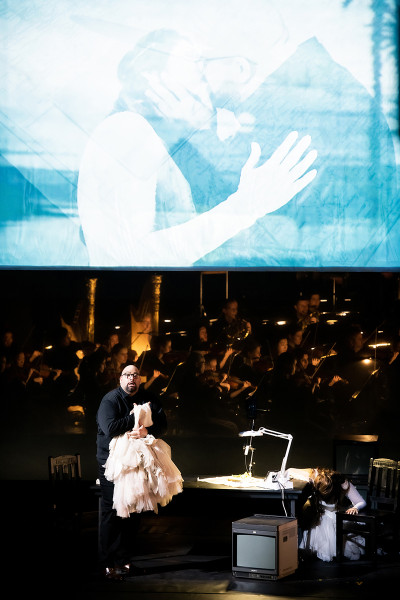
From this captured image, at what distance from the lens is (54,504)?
561 cm

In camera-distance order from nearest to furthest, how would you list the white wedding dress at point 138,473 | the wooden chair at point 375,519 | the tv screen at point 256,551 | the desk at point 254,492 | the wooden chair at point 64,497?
the white wedding dress at point 138,473
the tv screen at point 256,551
the desk at point 254,492
the wooden chair at point 375,519
the wooden chair at point 64,497

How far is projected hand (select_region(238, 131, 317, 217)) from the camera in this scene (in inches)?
240

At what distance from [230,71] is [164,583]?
3579 millimetres

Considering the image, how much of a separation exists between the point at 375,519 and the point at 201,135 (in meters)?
2.93

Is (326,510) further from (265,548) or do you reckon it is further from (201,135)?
(201,135)

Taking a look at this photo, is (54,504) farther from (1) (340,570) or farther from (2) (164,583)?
(1) (340,570)

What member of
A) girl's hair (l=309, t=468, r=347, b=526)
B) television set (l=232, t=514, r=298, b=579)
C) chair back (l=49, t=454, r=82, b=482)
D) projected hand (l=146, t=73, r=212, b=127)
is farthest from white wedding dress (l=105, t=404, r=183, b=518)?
projected hand (l=146, t=73, r=212, b=127)

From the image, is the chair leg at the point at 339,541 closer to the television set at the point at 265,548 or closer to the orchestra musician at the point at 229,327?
the television set at the point at 265,548

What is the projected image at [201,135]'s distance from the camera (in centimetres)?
609

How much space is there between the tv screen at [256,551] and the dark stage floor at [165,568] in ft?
0.33

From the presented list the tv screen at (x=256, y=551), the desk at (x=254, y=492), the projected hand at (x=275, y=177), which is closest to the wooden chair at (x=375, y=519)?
the desk at (x=254, y=492)

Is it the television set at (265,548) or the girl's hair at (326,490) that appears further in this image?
the girl's hair at (326,490)

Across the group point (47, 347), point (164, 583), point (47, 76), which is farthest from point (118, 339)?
point (164, 583)

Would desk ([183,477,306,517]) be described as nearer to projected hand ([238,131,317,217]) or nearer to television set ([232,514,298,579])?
television set ([232,514,298,579])
